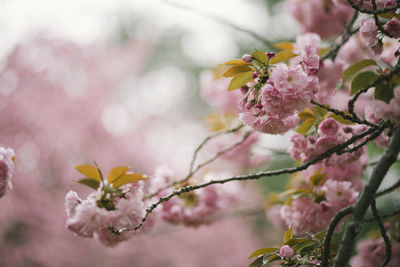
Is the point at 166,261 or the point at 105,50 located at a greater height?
the point at 105,50

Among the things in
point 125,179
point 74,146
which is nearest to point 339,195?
point 125,179

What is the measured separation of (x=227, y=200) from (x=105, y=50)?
11.8 feet

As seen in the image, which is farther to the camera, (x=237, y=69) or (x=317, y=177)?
(x=317, y=177)

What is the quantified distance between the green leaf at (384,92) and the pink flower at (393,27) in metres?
0.16

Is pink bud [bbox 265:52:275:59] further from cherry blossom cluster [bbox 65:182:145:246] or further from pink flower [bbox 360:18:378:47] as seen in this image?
cherry blossom cluster [bbox 65:182:145:246]

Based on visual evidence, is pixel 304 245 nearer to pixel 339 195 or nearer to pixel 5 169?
pixel 339 195

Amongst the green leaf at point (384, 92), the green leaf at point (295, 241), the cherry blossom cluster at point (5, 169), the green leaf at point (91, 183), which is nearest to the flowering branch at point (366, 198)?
the green leaf at point (384, 92)

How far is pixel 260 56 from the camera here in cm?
71

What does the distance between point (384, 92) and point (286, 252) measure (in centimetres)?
42

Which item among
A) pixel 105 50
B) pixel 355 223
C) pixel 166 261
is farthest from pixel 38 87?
pixel 355 223

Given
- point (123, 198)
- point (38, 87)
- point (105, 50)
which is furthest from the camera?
point (105, 50)

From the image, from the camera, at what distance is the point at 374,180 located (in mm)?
596

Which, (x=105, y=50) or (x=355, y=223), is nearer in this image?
(x=355, y=223)

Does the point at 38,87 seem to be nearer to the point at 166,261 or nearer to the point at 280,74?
the point at 166,261
